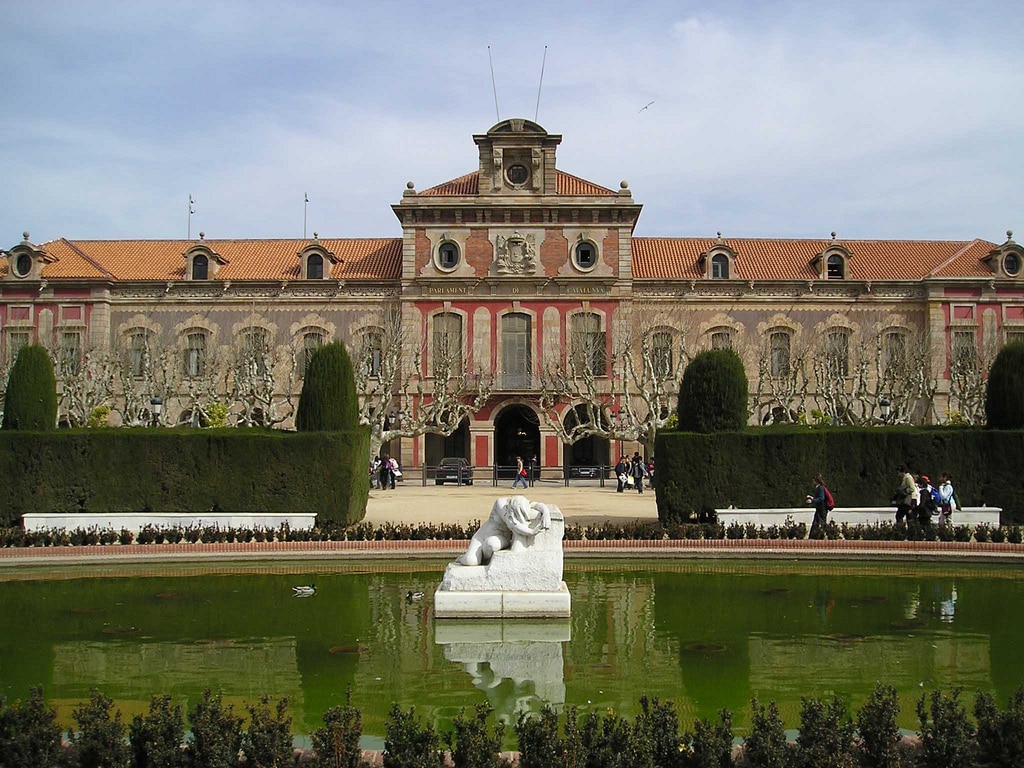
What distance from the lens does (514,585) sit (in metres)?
10.4

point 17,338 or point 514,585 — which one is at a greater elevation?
point 17,338

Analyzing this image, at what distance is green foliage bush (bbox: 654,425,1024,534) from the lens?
1833 centimetres

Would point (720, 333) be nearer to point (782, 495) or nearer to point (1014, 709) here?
point (782, 495)

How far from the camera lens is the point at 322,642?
955 cm

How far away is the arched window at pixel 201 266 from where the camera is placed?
41.9 meters

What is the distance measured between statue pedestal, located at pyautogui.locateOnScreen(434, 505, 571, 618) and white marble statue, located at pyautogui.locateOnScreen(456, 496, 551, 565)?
67 mm

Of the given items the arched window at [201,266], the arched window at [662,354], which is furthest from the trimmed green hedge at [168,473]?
the arched window at [201,266]

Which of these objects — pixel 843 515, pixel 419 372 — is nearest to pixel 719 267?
pixel 419 372

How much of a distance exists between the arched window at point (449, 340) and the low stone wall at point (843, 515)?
2193 cm

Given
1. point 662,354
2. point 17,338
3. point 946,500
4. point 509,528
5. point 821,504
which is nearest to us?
point 509,528

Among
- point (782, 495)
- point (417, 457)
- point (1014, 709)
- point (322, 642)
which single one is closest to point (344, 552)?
point (322, 642)

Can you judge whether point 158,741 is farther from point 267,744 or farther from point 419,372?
point 419,372

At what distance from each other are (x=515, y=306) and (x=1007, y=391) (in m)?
23.5

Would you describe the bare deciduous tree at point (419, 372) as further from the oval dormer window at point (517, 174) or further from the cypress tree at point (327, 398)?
the cypress tree at point (327, 398)
